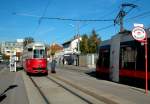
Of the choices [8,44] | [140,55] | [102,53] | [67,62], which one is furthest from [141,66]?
[67,62]

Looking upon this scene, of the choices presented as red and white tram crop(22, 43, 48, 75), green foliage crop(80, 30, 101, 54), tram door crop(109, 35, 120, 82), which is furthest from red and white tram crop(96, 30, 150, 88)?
green foliage crop(80, 30, 101, 54)

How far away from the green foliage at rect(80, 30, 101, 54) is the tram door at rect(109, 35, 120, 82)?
58101 mm

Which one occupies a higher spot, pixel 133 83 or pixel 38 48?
pixel 38 48

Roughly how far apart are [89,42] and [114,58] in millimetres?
60115

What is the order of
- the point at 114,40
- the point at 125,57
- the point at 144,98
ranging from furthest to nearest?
the point at 114,40, the point at 125,57, the point at 144,98

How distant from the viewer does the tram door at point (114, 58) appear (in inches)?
926

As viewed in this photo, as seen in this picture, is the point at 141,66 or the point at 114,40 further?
the point at 114,40

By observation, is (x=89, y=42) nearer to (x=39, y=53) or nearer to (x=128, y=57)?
(x=39, y=53)

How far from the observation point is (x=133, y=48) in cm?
2053

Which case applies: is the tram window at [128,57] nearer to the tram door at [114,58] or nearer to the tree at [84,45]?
the tram door at [114,58]

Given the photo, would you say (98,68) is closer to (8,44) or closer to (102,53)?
(102,53)

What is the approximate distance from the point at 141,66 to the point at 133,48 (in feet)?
5.64

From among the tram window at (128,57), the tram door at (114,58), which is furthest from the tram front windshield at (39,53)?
the tram window at (128,57)

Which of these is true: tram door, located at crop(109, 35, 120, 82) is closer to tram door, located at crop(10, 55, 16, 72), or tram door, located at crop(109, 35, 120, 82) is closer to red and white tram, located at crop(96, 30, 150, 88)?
red and white tram, located at crop(96, 30, 150, 88)
